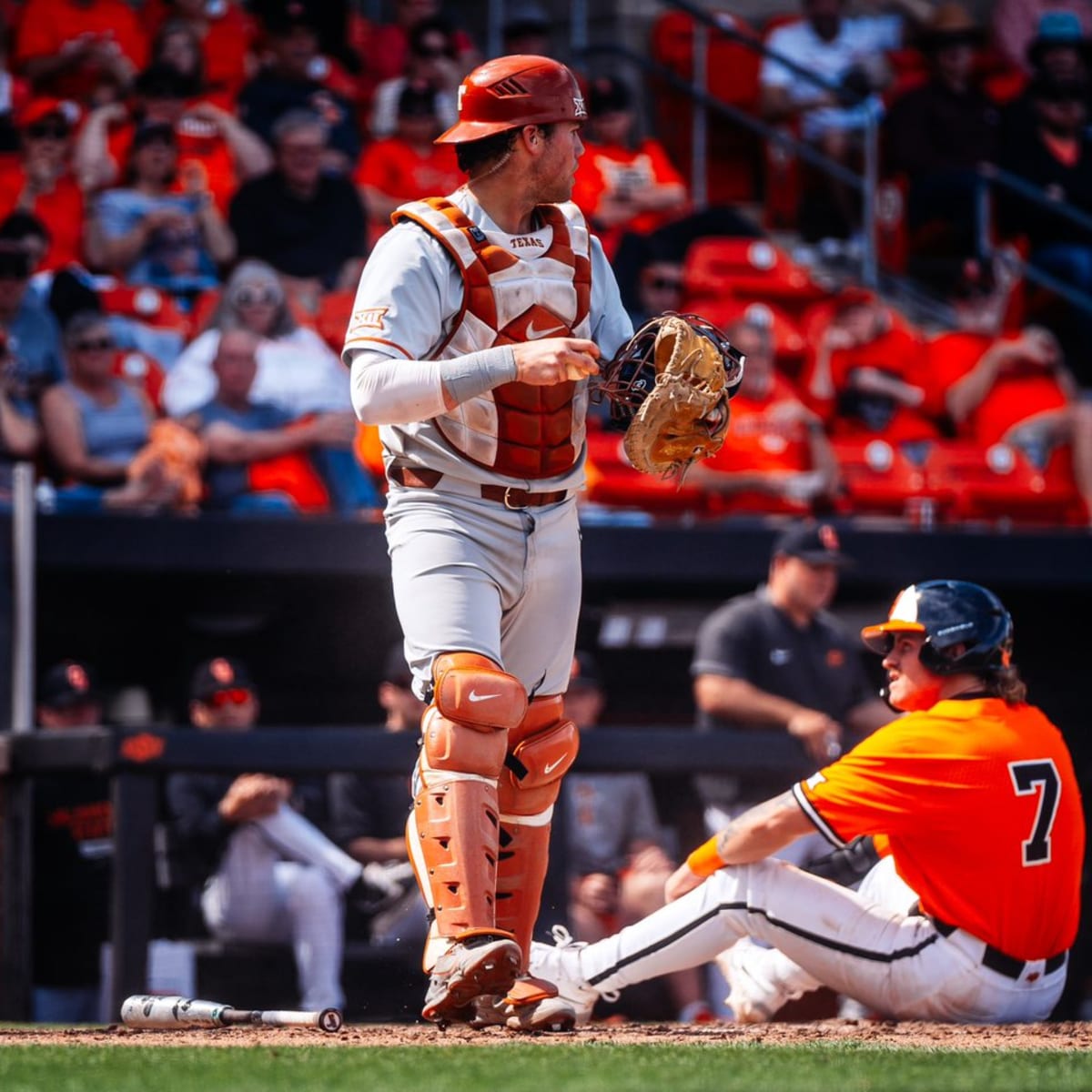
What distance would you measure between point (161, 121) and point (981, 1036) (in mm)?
5667

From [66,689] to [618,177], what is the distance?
4.12 metres

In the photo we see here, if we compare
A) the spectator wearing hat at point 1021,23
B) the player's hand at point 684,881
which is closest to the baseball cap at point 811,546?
the player's hand at point 684,881

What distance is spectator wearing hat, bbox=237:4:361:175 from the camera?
353 inches

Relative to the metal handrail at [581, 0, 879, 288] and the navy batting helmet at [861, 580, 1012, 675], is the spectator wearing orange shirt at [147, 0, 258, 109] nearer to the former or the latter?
the metal handrail at [581, 0, 879, 288]

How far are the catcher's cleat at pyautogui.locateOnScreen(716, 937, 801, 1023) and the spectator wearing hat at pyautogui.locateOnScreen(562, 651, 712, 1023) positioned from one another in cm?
88

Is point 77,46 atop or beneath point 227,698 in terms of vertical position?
atop

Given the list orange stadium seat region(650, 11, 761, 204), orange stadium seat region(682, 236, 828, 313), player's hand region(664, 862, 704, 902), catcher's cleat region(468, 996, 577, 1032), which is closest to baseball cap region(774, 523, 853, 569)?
player's hand region(664, 862, 704, 902)

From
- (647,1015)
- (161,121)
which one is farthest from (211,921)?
(161,121)

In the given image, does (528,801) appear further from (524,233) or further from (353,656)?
(353,656)

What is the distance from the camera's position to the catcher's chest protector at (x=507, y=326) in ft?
12.7

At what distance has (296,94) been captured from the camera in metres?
9.05

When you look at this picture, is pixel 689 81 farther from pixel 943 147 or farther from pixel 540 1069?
pixel 540 1069

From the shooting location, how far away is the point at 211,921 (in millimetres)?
5594

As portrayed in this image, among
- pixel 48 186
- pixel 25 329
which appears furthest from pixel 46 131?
pixel 25 329
